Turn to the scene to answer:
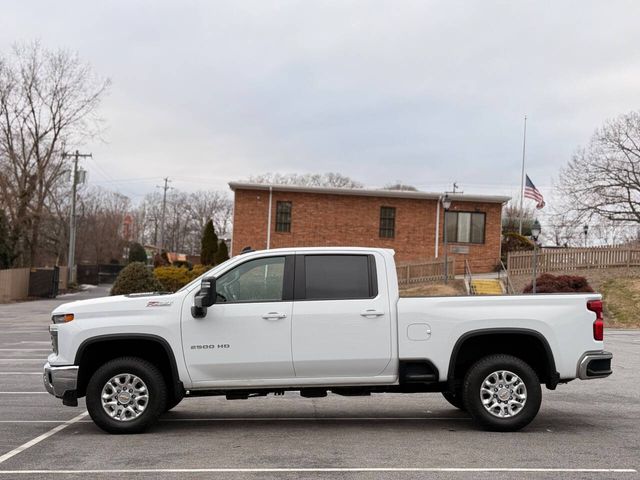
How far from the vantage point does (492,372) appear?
8148 mm

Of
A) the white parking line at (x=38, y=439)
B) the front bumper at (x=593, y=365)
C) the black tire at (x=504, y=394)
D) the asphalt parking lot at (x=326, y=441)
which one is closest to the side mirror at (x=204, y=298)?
the asphalt parking lot at (x=326, y=441)

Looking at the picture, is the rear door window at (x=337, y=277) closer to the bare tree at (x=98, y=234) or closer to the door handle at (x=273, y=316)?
the door handle at (x=273, y=316)

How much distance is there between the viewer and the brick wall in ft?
136

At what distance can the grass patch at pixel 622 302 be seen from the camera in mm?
31297

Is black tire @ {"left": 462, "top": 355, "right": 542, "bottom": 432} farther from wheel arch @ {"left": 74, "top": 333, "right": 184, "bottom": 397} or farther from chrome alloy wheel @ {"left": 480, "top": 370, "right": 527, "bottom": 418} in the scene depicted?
wheel arch @ {"left": 74, "top": 333, "right": 184, "bottom": 397}

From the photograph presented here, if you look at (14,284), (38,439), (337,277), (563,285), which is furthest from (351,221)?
(38,439)

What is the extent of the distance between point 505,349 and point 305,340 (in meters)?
2.40

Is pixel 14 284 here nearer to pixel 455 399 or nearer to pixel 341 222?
pixel 341 222

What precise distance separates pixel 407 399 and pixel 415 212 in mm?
31444

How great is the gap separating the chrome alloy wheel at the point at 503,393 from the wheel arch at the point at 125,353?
3367mm

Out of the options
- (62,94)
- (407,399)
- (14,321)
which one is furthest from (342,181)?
(407,399)

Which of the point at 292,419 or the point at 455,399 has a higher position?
the point at 455,399

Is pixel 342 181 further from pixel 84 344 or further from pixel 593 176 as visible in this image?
pixel 84 344

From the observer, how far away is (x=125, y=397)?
8.07 meters
